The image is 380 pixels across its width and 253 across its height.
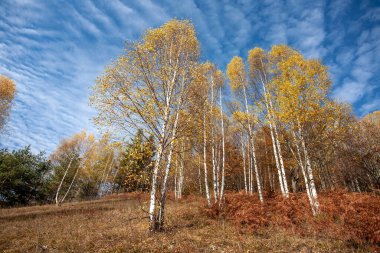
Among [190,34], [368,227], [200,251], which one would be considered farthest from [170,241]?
[190,34]

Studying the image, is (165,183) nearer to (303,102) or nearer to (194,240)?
(194,240)

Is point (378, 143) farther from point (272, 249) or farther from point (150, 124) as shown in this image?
point (150, 124)

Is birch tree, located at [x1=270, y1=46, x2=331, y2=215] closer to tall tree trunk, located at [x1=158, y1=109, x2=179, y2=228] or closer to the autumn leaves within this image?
the autumn leaves

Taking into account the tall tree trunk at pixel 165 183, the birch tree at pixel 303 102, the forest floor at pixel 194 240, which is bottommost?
the forest floor at pixel 194 240

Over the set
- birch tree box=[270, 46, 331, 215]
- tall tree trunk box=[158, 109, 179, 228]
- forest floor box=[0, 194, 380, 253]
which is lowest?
forest floor box=[0, 194, 380, 253]

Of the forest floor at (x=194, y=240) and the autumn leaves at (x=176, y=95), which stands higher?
the autumn leaves at (x=176, y=95)

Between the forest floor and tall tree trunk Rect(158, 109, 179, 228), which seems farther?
tall tree trunk Rect(158, 109, 179, 228)

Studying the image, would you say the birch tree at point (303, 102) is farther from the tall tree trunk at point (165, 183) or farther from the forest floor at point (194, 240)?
the tall tree trunk at point (165, 183)

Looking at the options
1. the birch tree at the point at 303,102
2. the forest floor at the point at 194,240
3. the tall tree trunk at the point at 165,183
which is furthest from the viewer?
the birch tree at the point at 303,102

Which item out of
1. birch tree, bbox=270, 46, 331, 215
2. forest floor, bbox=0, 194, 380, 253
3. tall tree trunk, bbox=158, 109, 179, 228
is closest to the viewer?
forest floor, bbox=0, 194, 380, 253

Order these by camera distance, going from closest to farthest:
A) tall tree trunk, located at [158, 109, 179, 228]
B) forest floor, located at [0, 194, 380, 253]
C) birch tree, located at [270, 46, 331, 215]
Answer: forest floor, located at [0, 194, 380, 253] < tall tree trunk, located at [158, 109, 179, 228] < birch tree, located at [270, 46, 331, 215]


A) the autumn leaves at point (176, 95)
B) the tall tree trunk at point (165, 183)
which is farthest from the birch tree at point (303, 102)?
the tall tree trunk at point (165, 183)

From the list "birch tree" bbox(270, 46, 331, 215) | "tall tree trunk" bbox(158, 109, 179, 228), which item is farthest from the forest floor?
"birch tree" bbox(270, 46, 331, 215)

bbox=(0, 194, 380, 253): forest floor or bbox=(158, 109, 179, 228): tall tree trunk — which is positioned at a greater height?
bbox=(158, 109, 179, 228): tall tree trunk
